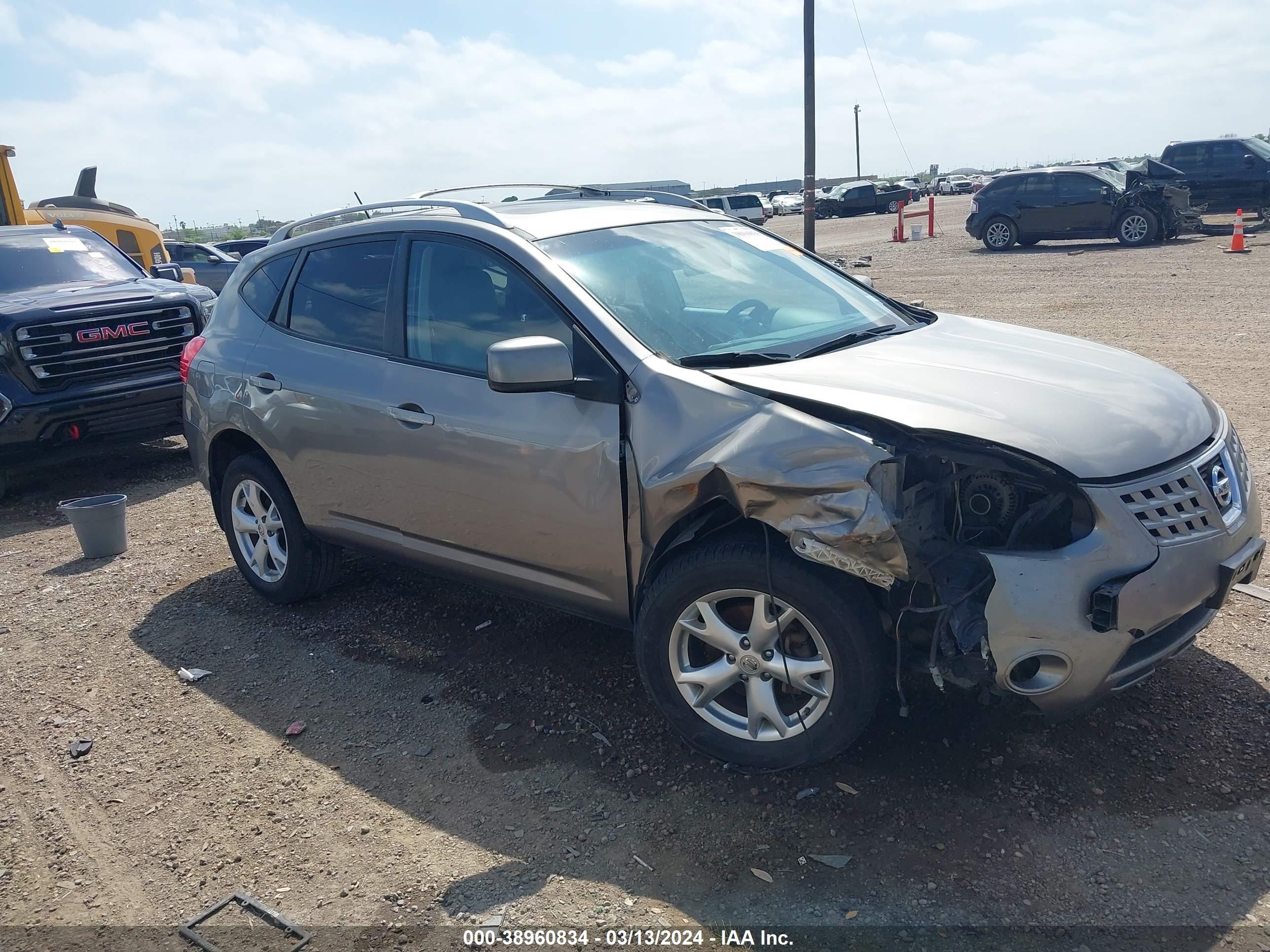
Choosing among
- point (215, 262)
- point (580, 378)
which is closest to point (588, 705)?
point (580, 378)

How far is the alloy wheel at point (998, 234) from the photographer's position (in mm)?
21938

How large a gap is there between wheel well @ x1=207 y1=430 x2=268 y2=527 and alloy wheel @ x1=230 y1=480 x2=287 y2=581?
0.16 m

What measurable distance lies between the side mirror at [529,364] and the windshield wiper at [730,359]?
0.42 metres

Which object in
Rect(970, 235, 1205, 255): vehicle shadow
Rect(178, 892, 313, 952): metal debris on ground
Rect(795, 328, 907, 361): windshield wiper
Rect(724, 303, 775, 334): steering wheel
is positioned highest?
Rect(724, 303, 775, 334): steering wheel

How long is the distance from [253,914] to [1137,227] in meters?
21.4

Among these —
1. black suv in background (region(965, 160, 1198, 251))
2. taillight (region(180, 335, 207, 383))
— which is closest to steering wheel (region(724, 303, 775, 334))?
taillight (region(180, 335, 207, 383))

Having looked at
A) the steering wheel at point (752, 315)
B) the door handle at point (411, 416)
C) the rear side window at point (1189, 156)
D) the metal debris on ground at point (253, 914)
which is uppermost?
the rear side window at point (1189, 156)

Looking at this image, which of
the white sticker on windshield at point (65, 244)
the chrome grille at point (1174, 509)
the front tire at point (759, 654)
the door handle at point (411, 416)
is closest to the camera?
the chrome grille at point (1174, 509)

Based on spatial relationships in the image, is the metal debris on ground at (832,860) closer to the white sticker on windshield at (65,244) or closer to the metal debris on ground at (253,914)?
the metal debris on ground at (253,914)

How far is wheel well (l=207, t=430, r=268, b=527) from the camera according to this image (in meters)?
5.39

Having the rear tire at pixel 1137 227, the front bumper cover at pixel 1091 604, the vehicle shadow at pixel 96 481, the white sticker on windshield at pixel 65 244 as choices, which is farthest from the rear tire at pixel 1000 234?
the front bumper cover at pixel 1091 604

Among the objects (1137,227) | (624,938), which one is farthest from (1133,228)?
(624,938)

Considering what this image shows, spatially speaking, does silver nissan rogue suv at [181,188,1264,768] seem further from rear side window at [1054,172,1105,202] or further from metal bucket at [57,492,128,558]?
rear side window at [1054,172,1105,202]

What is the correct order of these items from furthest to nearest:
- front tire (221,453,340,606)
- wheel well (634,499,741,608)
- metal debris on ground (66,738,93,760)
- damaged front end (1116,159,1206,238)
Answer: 1. damaged front end (1116,159,1206,238)
2. front tire (221,453,340,606)
3. metal debris on ground (66,738,93,760)
4. wheel well (634,499,741,608)
